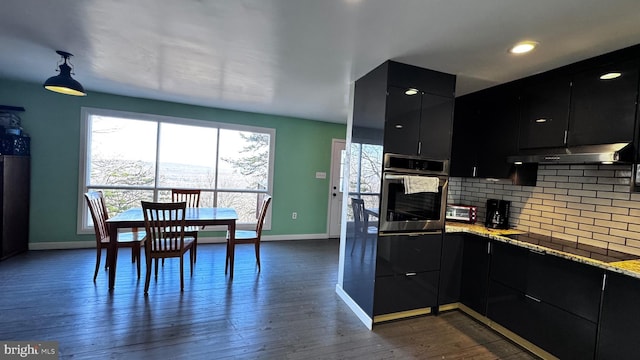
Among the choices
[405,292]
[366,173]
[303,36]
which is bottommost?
[405,292]

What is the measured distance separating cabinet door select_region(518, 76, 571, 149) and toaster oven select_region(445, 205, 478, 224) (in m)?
0.82

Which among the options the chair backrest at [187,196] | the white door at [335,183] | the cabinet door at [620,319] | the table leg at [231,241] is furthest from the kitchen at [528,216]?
the white door at [335,183]

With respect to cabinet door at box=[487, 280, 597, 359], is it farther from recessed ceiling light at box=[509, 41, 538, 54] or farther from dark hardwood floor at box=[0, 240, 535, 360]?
recessed ceiling light at box=[509, 41, 538, 54]

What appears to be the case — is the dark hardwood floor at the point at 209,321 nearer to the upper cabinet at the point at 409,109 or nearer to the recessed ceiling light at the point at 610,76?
the upper cabinet at the point at 409,109

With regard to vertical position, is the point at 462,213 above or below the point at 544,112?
below

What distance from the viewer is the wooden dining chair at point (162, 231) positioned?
106 inches

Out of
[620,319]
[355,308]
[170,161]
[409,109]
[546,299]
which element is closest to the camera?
[620,319]

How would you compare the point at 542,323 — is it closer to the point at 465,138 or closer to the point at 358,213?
the point at 358,213

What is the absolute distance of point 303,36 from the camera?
1996mm

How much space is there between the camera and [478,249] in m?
2.54

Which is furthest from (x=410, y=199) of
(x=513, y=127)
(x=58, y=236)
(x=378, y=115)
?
(x=58, y=236)

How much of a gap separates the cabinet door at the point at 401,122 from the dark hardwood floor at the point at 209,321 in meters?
1.57

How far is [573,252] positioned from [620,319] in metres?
0.44

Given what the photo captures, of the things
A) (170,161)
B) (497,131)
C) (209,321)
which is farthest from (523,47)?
(170,161)
